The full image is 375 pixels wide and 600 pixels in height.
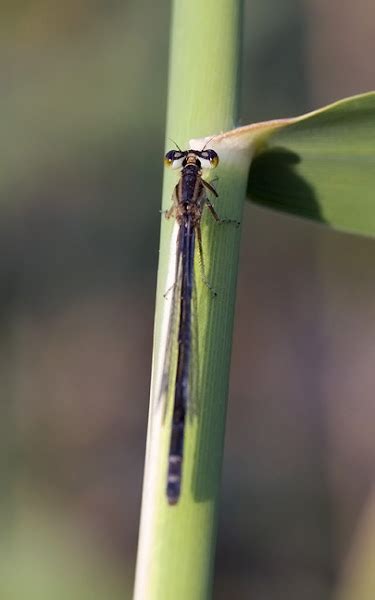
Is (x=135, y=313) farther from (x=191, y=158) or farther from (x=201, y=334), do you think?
(x=201, y=334)

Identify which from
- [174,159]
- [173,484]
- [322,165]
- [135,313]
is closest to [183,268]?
[174,159]

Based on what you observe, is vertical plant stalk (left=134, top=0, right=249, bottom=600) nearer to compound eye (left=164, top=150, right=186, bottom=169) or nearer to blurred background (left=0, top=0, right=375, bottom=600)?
compound eye (left=164, top=150, right=186, bottom=169)

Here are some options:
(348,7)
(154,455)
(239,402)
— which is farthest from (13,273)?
(154,455)

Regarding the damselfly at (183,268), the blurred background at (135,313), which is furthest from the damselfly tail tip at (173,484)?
the blurred background at (135,313)

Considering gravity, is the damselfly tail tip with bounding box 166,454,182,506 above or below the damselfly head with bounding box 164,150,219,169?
below

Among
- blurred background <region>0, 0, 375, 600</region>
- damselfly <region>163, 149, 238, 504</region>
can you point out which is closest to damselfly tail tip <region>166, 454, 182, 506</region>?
damselfly <region>163, 149, 238, 504</region>

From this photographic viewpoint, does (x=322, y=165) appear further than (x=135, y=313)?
No
